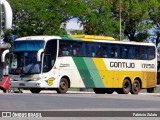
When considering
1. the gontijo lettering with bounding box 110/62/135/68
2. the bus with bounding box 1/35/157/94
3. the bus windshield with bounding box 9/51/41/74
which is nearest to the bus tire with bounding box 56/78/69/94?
the bus with bounding box 1/35/157/94

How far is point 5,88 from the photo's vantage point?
115 feet

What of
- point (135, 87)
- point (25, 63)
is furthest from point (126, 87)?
point (25, 63)

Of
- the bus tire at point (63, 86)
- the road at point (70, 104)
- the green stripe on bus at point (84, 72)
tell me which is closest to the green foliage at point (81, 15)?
the green stripe on bus at point (84, 72)

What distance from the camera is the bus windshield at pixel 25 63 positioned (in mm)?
31719

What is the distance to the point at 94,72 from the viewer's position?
111 ft

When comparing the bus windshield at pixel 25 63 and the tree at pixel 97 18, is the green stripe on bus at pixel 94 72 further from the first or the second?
the tree at pixel 97 18

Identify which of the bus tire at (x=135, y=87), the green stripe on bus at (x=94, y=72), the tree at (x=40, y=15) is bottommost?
the bus tire at (x=135, y=87)

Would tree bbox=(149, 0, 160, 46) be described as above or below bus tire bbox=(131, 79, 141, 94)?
above

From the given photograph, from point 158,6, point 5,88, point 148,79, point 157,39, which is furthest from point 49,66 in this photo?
point 157,39

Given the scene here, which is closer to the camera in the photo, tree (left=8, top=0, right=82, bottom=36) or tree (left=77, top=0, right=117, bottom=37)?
tree (left=8, top=0, right=82, bottom=36)

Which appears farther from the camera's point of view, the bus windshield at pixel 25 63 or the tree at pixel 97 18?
the tree at pixel 97 18

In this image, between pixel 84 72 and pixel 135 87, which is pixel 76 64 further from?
pixel 135 87

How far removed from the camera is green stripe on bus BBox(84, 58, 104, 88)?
1308 inches

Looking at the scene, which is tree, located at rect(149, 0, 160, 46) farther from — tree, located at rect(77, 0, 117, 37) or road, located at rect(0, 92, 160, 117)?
road, located at rect(0, 92, 160, 117)
